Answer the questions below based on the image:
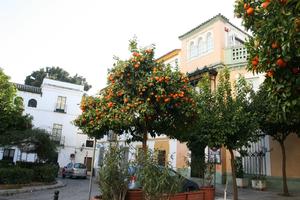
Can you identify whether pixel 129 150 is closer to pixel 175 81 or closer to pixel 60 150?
pixel 175 81

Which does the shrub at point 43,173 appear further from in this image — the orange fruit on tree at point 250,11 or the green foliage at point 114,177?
the orange fruit on tree at point 250,11

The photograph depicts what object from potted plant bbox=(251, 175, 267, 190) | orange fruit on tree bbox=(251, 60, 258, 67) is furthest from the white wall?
orange fruit on tree bbox=(251, 60, 258, 67)

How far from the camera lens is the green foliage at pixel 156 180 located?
6770 mm

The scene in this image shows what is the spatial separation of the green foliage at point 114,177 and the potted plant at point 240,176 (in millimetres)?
10271

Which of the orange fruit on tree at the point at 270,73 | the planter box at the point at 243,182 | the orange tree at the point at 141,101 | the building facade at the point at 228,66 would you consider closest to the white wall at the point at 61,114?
the building facade at the point at 228,66

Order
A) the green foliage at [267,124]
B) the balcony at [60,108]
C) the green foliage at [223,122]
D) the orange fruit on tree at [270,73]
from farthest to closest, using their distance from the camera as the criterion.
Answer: the balcony at [60,108], the green foliage at [267,124], the green foliage at [223,122], the orange fruit on tree at [270,73]

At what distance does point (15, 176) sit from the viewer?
16.4 m

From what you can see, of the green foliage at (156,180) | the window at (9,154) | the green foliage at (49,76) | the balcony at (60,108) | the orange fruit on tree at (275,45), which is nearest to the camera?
the orange fruit on tree at (275,45)

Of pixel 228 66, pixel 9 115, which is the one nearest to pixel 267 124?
pixel 228 66

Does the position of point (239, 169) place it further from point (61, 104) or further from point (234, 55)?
point (61, 104)

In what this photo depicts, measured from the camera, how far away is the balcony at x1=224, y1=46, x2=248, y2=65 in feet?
59.9

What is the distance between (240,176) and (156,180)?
1104 cm

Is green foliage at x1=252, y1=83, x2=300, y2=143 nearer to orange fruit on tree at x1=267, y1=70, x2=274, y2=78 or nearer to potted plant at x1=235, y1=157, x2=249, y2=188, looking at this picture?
potted plant at x1=235, y1=157, x2=249, y2=188

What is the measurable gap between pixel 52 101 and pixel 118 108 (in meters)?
30.4
